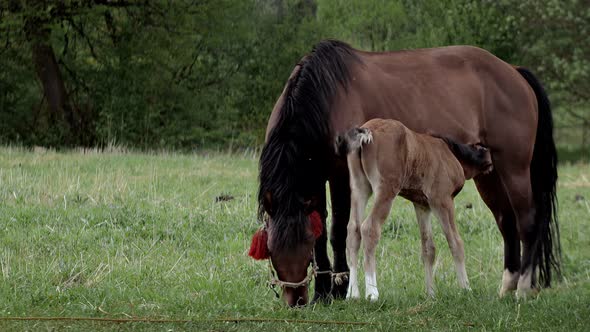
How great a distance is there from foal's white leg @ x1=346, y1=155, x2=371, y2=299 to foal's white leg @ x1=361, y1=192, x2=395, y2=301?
0.29ft

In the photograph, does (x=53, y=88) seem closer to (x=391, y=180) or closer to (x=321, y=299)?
(x=321, y=299)

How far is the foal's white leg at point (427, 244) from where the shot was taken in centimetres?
689

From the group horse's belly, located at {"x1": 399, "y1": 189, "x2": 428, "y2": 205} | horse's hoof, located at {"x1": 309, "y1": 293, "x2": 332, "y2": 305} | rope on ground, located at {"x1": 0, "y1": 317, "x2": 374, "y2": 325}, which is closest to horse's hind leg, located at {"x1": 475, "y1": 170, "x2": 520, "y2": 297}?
horse's belly, located at {"x1": 399, "y1": 189, "x2": 428, "y2": 205}


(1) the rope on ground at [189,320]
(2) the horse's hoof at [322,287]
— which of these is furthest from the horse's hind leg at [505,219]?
(1) the rope on ground at [189,320]

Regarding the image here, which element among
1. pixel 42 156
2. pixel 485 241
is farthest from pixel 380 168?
pixel 42 156

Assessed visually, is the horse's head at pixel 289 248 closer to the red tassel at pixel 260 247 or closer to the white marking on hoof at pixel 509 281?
the red tassel at pixel 260 247

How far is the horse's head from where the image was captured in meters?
5.97

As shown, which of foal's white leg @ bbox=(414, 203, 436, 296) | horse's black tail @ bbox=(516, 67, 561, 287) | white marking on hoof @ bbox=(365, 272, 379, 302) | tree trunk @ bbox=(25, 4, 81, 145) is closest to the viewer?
white marking on hoof @ bbox=(365, 272, 379, 302)

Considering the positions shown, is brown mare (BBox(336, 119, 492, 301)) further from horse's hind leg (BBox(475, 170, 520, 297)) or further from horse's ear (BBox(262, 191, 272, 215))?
horse's hind leg (BBox(475, 170, 520, 297))

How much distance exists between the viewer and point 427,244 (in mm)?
6965

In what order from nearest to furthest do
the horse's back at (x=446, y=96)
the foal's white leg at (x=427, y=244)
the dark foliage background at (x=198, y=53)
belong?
the foal's white leg at (x=427, y=244) → the horse's back at (x=446, y=96) → the dark foliage background at (x=198, y=53)

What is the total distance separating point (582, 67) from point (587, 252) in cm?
2144

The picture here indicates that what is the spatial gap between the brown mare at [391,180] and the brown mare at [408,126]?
11.4 inches

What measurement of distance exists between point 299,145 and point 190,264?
2.34 metres
